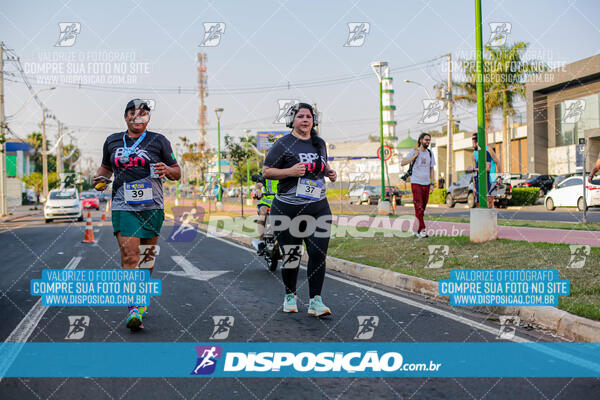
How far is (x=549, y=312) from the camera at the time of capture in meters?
5.54

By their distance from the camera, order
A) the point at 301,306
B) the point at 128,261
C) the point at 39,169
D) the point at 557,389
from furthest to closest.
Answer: the point at 39,169, the point at 301,306, the point at 128,261, the point at 557,389

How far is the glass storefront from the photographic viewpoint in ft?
135

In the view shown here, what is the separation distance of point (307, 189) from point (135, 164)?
5.32 feet

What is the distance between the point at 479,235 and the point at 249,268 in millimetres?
3926

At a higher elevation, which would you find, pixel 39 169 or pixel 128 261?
pixel 39 169

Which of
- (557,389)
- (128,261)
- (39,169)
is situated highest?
(39,169)

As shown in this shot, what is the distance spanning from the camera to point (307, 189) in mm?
5898

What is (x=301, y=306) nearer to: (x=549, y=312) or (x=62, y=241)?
(x=549, y=312)

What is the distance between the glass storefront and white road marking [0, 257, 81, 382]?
40.4 m

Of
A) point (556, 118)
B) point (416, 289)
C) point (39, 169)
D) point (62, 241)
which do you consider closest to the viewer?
point (416, 289)

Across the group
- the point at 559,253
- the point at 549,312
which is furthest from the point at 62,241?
the point at 549,312

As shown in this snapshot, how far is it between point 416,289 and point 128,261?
12.0 ft

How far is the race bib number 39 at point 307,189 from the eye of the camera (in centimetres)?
588

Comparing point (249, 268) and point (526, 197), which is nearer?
point (249, 268)
